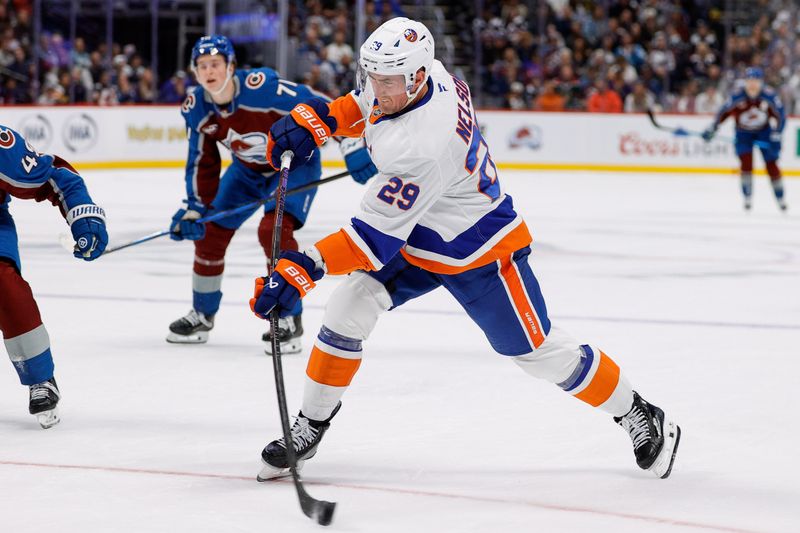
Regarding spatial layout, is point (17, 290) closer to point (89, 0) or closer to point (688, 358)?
point (688, 358)

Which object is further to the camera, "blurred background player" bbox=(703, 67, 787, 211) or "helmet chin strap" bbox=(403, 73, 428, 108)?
"blurred background player" bbox=(703, 67, 787, 211)

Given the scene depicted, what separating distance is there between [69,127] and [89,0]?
6.57 ft

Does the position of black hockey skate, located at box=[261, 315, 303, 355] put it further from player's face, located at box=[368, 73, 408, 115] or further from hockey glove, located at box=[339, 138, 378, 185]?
player's face, located at box=[368, 73, 408, 115]

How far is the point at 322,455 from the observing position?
3180mm

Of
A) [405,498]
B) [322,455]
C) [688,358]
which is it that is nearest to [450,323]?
[688,358]

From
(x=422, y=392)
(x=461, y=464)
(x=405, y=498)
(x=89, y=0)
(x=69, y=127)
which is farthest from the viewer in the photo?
(x=89, y=0)

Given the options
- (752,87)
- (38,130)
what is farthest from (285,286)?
(38,130)

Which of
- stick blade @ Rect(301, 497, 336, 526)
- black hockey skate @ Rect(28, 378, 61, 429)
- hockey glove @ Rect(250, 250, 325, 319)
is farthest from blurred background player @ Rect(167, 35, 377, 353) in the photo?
stick blade @ Rect(301, 497, 336, 526)

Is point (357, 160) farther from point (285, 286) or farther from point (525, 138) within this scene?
point (525, 138)

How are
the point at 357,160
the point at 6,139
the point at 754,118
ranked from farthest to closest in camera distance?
1. the point at 754,118
2. the point at 357,160
3. the point at 6,139

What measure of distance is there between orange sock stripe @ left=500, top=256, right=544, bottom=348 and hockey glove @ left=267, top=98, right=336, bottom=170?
1.91ft

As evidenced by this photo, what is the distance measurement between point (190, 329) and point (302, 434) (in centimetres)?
190

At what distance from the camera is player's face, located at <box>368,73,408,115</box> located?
8.78 feet

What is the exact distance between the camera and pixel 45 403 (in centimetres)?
338
